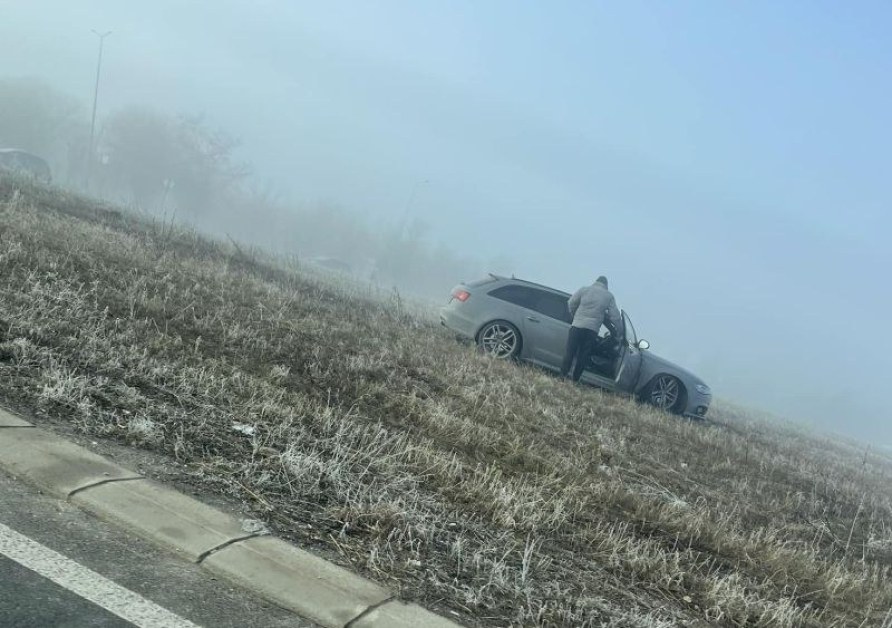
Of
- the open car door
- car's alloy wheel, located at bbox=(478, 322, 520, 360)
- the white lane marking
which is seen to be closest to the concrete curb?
the white lane marking

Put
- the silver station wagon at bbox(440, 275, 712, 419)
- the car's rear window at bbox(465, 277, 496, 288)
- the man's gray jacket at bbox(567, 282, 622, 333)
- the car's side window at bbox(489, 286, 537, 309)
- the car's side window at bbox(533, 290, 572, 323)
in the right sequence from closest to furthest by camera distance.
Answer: the man's gray jacket at bbox(567, 282, 622, 333), the silver station wagon at bbox(440, 275, 712, 419), the car's side window at bbox(533, 290, 572, 323), the car's side window at bbox(489, 286, 537, 309), the car's rear window at bbox(465, 277, 496, 288)

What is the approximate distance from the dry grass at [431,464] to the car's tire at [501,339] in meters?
2.82

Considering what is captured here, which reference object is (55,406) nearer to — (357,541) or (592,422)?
(357,541)

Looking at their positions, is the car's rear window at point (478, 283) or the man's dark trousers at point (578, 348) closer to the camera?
Result: the man's dark trousers at point (578, 348)

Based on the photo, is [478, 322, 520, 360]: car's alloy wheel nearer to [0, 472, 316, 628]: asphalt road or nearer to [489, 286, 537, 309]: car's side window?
[489, 286, 537, 309]: car's side window

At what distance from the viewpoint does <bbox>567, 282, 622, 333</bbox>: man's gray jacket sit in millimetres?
11234

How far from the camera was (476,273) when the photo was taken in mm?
93188

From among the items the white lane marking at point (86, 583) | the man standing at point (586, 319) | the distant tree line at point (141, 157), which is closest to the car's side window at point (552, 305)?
the man standing at point (586, 319)

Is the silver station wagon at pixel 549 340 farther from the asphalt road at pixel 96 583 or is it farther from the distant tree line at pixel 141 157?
the distant tree line at pixel 141 157

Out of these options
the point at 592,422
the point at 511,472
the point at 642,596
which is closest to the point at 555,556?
the point at 642,596

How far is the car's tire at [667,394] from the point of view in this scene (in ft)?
41.0

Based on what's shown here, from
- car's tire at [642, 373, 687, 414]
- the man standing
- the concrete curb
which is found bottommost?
the concrete curb

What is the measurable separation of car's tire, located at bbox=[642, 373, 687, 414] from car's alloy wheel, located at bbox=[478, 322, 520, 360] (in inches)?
90.3

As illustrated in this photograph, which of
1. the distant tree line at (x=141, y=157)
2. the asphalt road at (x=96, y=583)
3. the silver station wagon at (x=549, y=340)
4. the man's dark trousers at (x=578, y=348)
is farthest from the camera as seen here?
the distant tree line at (x=141, y=157)
